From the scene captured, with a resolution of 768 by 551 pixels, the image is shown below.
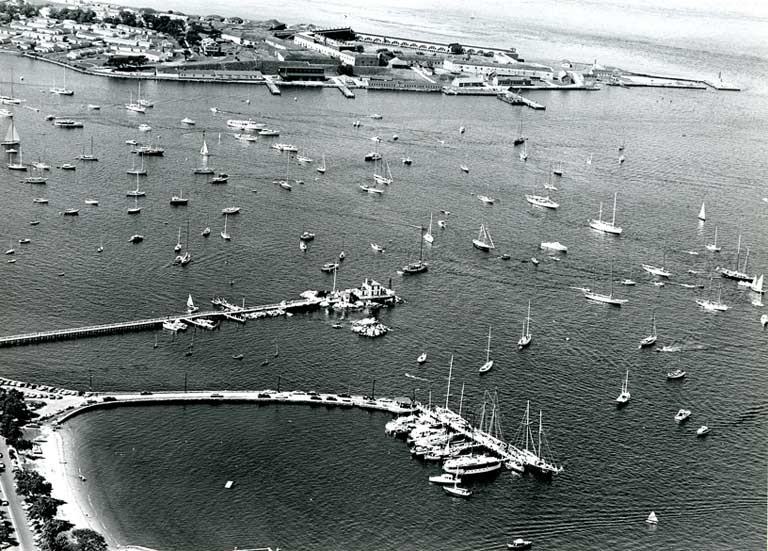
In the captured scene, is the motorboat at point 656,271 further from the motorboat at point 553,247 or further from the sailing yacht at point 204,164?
the sailing yacht at point 204,164

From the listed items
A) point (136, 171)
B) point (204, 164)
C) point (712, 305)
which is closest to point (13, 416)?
point (712, 305)

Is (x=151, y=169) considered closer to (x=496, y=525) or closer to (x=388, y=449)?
(x=388, y=449)

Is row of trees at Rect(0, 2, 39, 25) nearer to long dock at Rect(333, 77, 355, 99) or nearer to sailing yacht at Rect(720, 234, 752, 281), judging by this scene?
long dock at Rect(333, 77, 355, 99)

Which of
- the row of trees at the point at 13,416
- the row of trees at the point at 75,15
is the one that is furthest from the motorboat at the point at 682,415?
the row of trees at the point at 75,15

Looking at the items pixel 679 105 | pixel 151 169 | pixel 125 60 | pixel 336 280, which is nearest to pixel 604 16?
pixel 679 105

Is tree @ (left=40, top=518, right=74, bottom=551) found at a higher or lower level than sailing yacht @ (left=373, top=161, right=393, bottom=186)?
lower

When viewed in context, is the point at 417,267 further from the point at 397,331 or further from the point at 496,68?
the point at 496,68

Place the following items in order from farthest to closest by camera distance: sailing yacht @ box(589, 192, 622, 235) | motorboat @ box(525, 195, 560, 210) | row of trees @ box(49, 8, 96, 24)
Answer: row of trees @ box(49, 8, 96, 24)
motorboat @ box(525, 195, 560, 210)
sailing yacht @ box(589, 192, 622, 235)

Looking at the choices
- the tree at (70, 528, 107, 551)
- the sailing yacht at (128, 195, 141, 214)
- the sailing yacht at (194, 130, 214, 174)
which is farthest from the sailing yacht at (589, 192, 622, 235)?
the tree at (70, 528, 107, 551)
